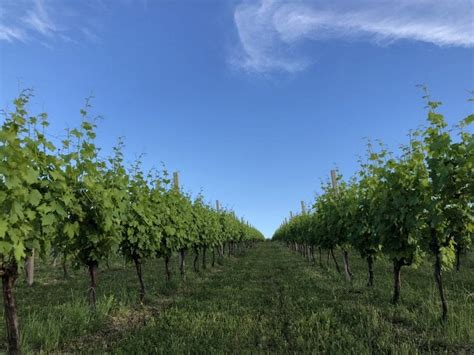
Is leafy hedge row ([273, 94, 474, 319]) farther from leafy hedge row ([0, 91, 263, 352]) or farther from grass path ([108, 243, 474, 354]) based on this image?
leafy hedge row ([0, 91, 263, 352])

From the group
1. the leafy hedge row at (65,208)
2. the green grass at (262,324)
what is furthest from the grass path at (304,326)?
the leafy hedge row at (65,208)

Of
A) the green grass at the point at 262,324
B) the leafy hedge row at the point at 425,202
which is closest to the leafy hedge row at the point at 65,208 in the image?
the green grass at the point at 262,324

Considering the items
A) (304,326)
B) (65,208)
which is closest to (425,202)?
(304,326)

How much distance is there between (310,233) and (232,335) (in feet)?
45.2

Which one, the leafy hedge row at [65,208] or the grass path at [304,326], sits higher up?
the leafy hedge row at [65,208]

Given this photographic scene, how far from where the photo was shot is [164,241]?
12.6m

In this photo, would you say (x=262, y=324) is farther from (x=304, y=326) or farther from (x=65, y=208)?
(x=65, y=208)

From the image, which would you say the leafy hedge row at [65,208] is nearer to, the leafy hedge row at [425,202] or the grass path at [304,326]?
the grass path at [304,326]

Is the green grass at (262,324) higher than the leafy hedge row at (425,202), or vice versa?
the leafy hedge row at (425,202)

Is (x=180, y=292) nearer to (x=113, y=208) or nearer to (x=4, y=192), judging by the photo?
(x=113, y=208)

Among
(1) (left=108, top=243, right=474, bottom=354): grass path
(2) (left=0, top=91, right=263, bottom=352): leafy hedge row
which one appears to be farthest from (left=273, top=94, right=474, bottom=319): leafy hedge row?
(2) (left=0, top=91, right=263, bottom=352): leafy hedge row

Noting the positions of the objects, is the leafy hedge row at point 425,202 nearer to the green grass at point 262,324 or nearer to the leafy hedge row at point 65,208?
the green grass at point 262,324

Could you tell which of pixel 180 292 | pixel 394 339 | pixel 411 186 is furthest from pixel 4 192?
pixel 180 292

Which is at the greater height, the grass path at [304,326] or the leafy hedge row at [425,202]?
the leafy hedge row at [425,202]
